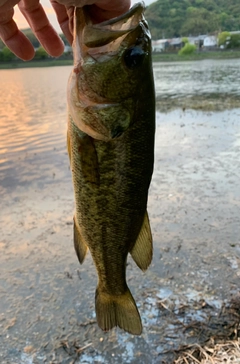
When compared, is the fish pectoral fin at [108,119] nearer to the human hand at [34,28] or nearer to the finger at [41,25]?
the human hand at [34,28]

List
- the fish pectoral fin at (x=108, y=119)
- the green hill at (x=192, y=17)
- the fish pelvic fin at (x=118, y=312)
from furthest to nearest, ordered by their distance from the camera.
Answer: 1. the green hill at (x=192, y=17)
2. the fish pelvic fin at (x=118, y=312)
3. the fish pectoral fin at (x=108, y=119)

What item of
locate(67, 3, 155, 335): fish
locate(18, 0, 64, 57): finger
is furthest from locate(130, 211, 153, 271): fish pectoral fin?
locate(18, 0, 64, 57): finger

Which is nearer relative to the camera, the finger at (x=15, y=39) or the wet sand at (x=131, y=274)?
the finger at (x=15, y=39)

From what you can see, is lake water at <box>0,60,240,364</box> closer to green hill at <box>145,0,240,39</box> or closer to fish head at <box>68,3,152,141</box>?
fish head at <box>68,3,152,141</box>

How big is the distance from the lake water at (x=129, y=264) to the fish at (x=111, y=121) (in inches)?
86.3

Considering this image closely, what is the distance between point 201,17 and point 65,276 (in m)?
130

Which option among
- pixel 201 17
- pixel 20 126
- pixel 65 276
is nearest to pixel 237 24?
pixel 201 17

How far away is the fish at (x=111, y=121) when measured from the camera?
1.67 metres

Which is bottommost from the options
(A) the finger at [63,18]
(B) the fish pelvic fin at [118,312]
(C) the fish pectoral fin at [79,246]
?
(B) the fish pelvic fin at [118,312]

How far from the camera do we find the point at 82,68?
1696 millimetres

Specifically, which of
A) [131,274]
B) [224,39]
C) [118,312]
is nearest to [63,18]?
[118,312]

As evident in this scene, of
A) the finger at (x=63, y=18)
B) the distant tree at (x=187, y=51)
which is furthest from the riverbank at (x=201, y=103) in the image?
the distant tree at (x=187, y=51)

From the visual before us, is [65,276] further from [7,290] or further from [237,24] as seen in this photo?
[237,24]

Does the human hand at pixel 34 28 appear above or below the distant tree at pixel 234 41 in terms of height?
above
